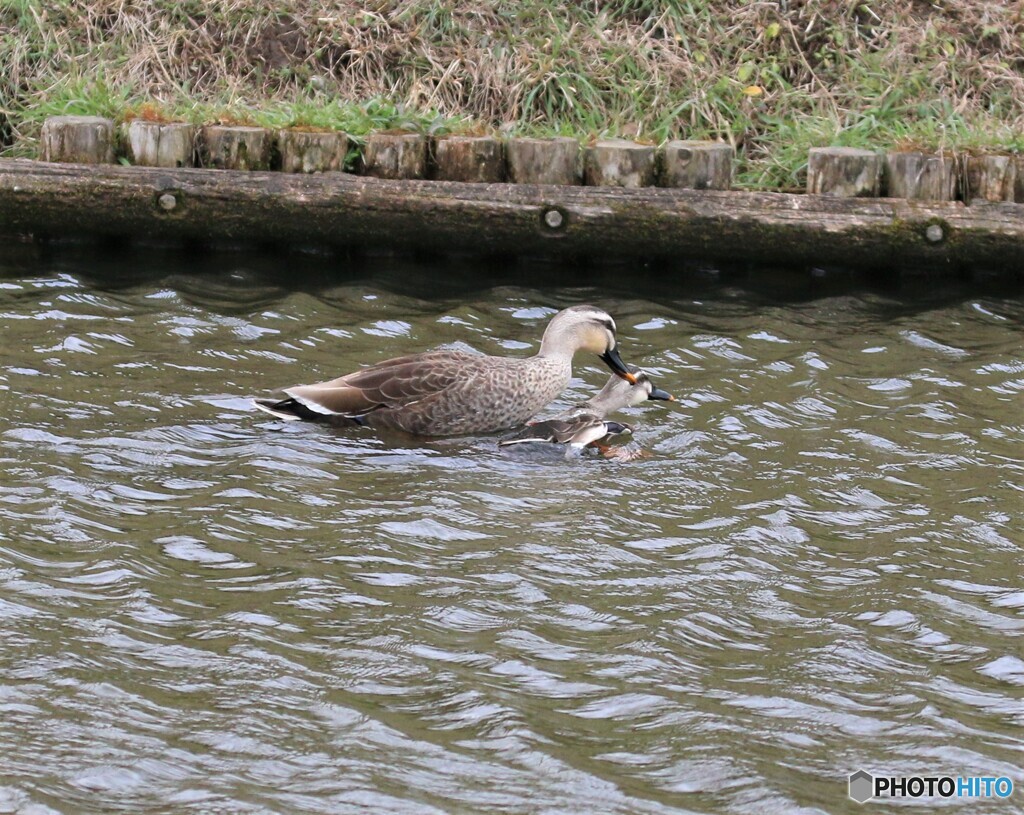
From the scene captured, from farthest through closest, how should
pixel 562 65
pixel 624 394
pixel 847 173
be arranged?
pixel 562 65 < pixel 847 173 < pixel 624 394

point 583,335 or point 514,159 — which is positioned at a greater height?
point 514,159

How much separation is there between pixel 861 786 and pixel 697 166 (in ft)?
17.6

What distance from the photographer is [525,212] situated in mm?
8250

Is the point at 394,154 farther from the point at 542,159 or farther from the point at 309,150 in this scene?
the point at 542,159

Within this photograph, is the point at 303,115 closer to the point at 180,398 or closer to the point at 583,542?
the point at 180,398

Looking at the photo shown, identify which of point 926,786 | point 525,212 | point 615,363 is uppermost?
point 525,212

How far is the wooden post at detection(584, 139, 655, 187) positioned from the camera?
8406mm

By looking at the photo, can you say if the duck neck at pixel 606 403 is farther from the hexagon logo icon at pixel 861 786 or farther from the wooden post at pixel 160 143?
the hexagon logo icon at pixel 861 786

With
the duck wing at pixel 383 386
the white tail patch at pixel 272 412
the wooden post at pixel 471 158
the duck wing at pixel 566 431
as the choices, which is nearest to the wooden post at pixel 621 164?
the wooden post at pixel 471 158

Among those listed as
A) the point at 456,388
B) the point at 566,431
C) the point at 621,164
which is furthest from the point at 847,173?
the point at 456,388

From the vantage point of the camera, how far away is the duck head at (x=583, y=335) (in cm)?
707

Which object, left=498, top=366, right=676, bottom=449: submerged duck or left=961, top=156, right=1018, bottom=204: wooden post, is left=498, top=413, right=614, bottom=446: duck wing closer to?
left=498, top=366, right=676, bottom=449: submerged duck

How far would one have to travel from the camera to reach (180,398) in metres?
6.60

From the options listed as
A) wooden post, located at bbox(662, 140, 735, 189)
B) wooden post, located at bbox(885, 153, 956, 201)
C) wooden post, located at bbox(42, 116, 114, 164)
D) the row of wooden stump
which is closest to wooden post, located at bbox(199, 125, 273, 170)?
the row of wooden stump
